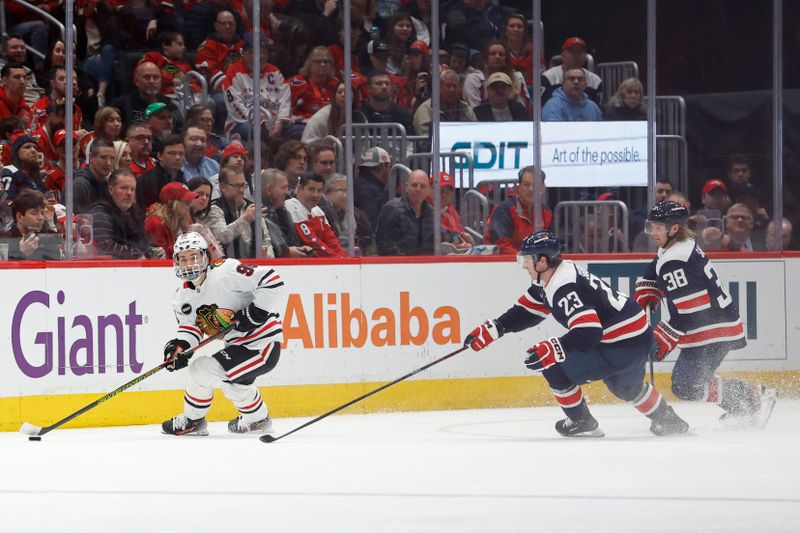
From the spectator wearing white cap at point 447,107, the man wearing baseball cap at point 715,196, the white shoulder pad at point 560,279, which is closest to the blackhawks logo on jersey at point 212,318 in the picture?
the white shoulder pad at point 560,279

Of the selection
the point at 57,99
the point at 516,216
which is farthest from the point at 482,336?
the point at 57,99

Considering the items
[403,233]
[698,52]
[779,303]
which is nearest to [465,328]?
[403,233]

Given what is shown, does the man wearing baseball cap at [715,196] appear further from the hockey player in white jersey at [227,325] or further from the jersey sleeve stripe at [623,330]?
the hockey player in white jersey at [227,325]

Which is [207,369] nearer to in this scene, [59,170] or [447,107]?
[59,170]

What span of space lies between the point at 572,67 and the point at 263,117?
238cm

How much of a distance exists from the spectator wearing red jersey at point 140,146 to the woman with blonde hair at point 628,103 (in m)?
3.17

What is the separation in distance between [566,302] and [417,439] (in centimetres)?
103

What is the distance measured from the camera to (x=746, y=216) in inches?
396

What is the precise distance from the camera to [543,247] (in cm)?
723

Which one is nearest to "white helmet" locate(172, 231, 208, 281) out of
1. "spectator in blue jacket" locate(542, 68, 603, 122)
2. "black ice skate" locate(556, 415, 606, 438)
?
"black ice skate" locate(556, 415, 606, 438)

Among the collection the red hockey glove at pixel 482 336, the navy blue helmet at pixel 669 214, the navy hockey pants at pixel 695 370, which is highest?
the navy blue helmet at pixel 669 214

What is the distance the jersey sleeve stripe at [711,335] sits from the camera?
7898 millimetres

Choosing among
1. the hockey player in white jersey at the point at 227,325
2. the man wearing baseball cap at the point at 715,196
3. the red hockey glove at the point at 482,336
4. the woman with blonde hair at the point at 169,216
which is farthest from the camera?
the man wearing baseball cap at the point at 715,196

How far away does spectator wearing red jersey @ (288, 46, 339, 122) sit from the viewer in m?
9.05
